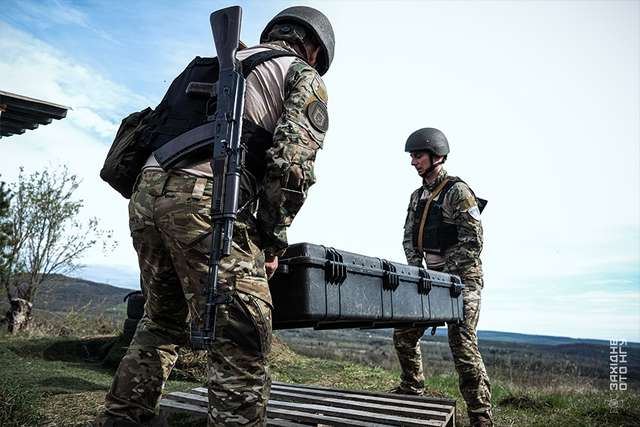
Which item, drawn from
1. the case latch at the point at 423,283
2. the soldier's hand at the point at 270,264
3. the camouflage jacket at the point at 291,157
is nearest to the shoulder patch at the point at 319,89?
the camouflage jacket at the point at 291,157

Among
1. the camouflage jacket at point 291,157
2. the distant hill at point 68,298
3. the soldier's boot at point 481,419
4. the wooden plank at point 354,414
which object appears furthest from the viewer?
the distant hill at point 68,298

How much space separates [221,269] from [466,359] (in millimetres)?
3095

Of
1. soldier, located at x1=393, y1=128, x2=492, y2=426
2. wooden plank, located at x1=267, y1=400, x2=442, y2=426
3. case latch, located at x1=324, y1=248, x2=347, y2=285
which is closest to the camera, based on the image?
case latch, located at x1=324, y1=248, x2=347, y2=285

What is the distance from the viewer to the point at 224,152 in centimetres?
215

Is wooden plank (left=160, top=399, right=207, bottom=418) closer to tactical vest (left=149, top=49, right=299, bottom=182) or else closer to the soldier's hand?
the soldier's hand

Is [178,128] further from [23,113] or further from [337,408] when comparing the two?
[23,113]

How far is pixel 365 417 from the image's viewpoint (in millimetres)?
3662

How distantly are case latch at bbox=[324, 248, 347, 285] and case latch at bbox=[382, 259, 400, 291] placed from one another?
55 cm

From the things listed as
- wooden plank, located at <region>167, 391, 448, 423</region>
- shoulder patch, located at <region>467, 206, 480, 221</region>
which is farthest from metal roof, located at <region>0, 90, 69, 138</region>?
shoulder patch, located at <region>467, 206, 480, 221</region>

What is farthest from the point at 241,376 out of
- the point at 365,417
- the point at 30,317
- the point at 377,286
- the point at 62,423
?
the point at 30,317

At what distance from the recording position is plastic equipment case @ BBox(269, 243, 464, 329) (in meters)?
2.68

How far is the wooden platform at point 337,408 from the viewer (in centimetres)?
359

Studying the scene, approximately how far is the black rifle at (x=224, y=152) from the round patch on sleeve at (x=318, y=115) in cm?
32

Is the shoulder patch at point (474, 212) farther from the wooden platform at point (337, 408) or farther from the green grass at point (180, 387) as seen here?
the green grass at point (180, 387)
